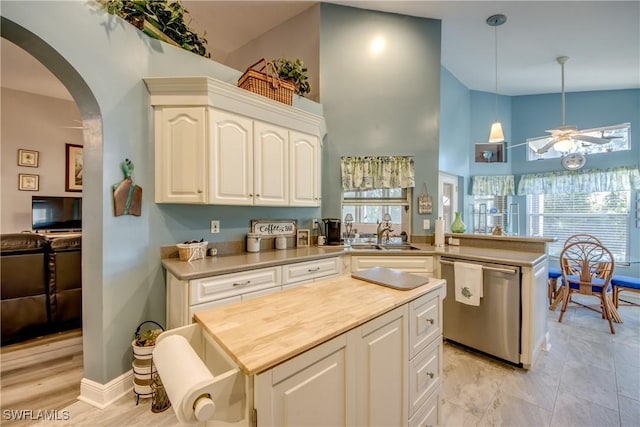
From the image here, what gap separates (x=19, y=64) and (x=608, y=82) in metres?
8.85

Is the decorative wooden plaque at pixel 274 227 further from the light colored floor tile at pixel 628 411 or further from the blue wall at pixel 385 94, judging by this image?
the light colored floor tile at pixel 628 411

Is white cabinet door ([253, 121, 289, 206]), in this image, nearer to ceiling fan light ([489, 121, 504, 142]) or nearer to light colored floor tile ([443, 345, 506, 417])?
light colored floor tile ([443, 345, 506, 417])

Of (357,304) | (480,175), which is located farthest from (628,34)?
(357,304)

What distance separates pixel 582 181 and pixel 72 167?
899cm

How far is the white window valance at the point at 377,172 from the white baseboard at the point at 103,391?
2.64 metres

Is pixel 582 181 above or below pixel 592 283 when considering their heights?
above

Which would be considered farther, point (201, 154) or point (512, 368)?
point (512, 368)

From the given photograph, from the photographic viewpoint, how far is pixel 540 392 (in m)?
2.03

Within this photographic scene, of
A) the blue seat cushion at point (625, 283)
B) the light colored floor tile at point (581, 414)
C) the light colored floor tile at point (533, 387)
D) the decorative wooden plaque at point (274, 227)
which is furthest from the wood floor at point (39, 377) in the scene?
the blue seat cushion at point (625, 283)

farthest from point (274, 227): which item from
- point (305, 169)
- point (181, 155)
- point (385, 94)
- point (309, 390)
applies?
point (309, 390)

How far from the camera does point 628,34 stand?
3396mm

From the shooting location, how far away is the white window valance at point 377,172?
331cm

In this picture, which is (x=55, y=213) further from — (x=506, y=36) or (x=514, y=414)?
(x=506, y=36)

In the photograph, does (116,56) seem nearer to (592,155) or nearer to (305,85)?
(305,85)
